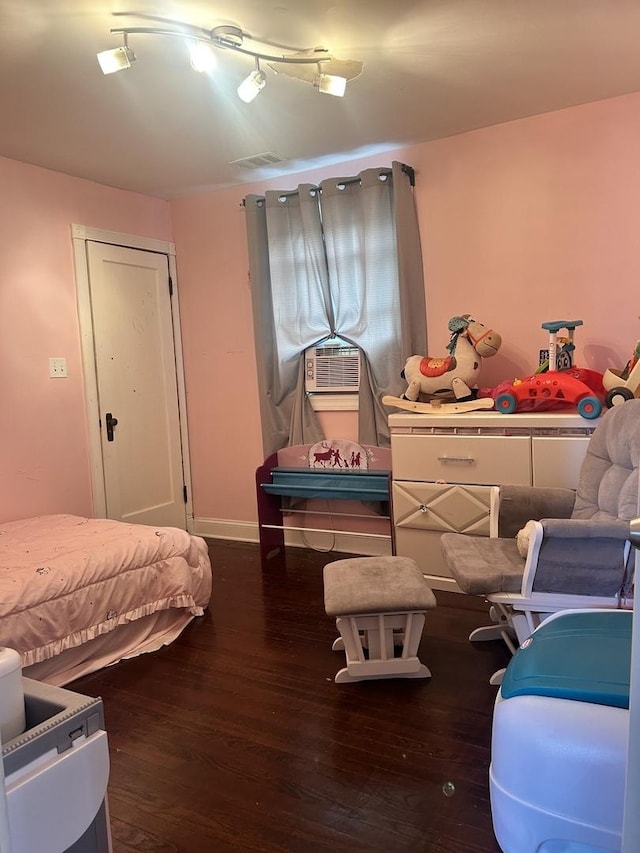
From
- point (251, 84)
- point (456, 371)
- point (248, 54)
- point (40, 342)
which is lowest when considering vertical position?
point (456, 371)

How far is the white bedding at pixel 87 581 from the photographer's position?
2.42m

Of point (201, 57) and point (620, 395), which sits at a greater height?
point (201, 57)

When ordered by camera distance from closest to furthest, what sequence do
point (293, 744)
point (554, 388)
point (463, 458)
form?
point (293, 744)
point (554, 388)
point (463, 458)

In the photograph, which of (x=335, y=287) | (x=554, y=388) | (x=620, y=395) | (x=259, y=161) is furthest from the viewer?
(x=335, y=287)

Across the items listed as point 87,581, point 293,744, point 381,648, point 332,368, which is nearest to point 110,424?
point 332,368

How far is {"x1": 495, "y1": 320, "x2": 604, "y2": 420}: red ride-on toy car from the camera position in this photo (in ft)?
9.83

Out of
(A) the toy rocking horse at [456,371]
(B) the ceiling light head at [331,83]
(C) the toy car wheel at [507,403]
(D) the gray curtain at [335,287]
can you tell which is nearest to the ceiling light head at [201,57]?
(B) the ceiling light head at [331,83]

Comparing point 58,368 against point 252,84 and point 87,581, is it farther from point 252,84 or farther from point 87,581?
point 252,84

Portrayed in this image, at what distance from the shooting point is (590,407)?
2.84 meters

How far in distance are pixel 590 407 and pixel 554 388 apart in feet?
0.78

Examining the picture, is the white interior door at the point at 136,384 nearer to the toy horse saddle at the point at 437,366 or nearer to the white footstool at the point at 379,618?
the toy horse saddle at the point at 437,366

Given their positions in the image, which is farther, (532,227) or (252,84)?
(532,227)

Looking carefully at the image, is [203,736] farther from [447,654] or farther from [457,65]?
[457,65]

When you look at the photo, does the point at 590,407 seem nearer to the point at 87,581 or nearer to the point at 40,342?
the point at 87,581
